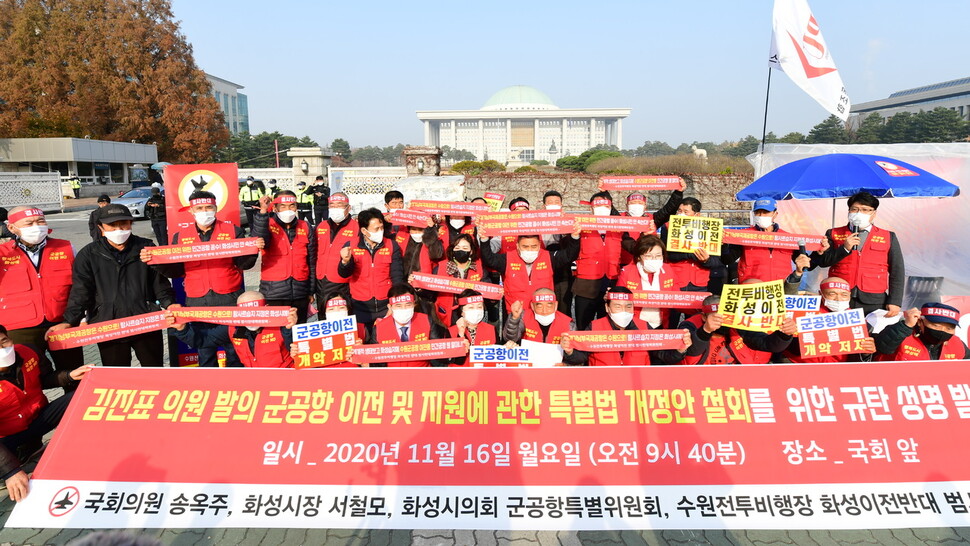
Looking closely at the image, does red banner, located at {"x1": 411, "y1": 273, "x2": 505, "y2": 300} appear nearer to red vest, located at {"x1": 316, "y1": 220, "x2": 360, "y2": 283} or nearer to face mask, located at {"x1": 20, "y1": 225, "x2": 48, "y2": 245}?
red vest, located at {"x1": 316, "y1": 220, "x2": 360, "y2": 283}

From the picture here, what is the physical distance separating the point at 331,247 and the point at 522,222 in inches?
85.3

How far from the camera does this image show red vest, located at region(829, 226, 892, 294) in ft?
17.6

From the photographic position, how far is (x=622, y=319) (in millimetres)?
4605

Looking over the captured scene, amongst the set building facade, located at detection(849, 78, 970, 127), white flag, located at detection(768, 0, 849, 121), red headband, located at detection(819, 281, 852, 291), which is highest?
building facade, located at detection(849, 78, 970, 127)

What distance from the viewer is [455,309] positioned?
5996 mm

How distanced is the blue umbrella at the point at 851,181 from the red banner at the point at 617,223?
1.55 m

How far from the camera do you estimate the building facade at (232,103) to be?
101438 mm

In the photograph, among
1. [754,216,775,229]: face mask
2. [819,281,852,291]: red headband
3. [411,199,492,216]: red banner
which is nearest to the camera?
[819,281,852,291]: red headband

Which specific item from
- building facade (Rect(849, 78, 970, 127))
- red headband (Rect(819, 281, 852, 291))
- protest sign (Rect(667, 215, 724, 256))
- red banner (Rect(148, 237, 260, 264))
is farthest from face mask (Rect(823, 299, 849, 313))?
building facade (Rect(849, 78, 970, 127))

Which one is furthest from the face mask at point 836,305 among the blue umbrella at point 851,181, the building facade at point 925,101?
→ the building facade at point 925,101

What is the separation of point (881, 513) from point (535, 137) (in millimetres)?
120411

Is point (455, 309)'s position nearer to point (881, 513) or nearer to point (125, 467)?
point (125, 467)

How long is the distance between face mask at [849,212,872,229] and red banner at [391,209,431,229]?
458cm

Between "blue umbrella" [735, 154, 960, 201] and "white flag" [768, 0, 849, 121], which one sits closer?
"blue umbrella" [735, 154, 960, 201]
